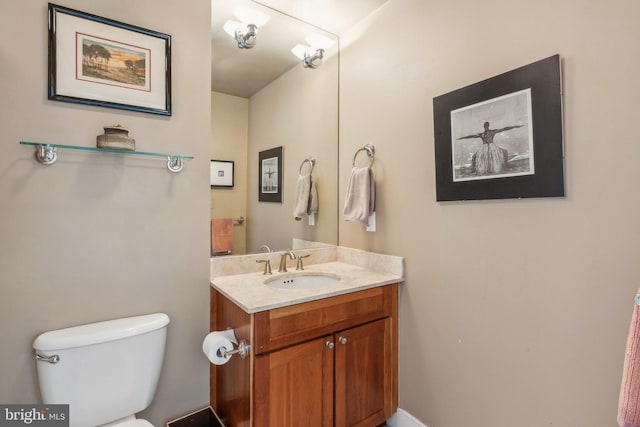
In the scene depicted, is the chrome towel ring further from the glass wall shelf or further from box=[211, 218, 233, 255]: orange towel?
the glass wall shelf

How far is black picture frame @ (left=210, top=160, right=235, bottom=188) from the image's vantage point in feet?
5.55

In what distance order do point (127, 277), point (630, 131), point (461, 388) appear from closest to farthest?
point (630, 131) → point (127, 277) → point (461, 388)

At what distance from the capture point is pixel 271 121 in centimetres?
198

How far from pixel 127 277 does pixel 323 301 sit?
0.88 metres

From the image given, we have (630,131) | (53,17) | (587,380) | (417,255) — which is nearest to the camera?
(630,131)

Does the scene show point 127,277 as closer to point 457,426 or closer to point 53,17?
point 53,17

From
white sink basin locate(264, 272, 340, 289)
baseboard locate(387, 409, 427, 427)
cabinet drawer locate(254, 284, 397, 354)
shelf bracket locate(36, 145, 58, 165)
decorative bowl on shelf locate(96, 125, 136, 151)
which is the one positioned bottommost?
baseboard locate(387, 409, 427, 427)

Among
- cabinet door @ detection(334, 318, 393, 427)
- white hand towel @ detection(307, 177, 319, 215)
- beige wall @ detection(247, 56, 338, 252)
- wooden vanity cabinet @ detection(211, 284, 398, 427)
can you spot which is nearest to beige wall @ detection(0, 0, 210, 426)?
wooden vanity cabinet @ detection(211, 284, 398, 427)

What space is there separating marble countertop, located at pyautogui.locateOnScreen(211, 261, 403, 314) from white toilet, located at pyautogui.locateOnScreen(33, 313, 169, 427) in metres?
0.34

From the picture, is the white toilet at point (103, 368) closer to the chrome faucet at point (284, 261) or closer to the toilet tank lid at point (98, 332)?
the toilet tank lid at point (98, 332)

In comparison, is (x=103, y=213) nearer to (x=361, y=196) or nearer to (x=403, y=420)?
(x=361, y=196)

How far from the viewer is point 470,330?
1.40m

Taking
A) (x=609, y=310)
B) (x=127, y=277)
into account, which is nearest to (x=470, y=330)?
(x=609, y=310)
